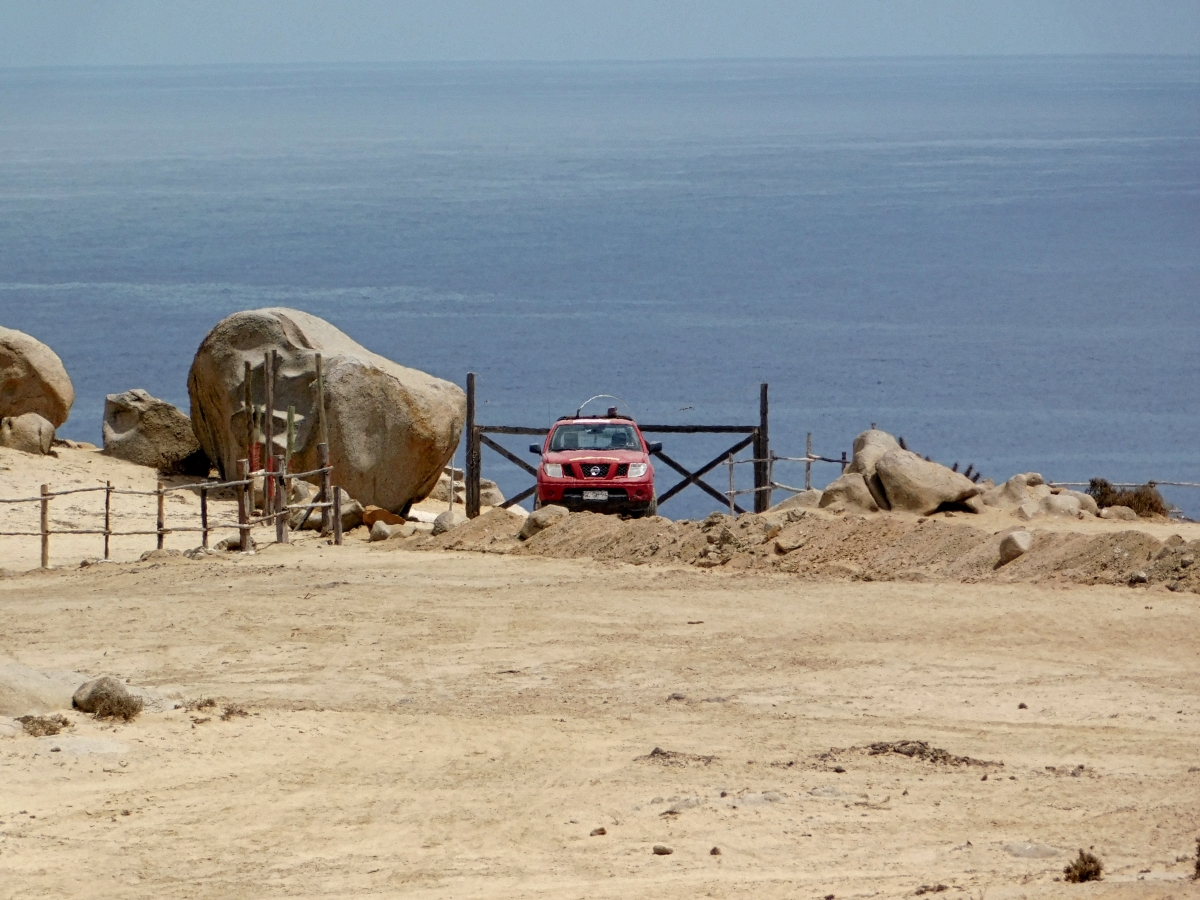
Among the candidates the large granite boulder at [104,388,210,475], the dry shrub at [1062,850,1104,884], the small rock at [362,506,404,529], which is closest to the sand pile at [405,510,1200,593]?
the small rock at [362,506,404,529]

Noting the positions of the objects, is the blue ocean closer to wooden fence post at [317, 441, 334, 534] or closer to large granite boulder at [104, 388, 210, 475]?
large granite boulder at [104, 388, 210, 475]

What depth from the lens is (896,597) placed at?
19.8 metres

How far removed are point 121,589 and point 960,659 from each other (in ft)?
31.7

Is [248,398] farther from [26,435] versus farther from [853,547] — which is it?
[853,547]

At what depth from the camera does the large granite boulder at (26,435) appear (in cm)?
3138

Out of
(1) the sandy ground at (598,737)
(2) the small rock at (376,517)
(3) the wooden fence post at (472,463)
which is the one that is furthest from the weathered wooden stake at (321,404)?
(1) the sandy ground at (598,737)

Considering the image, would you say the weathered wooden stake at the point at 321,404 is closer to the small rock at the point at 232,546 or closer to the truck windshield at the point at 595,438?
the truck windshield at the point at 595,438

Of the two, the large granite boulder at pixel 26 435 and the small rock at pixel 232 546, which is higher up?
the large granite boulder at pixel 26 435

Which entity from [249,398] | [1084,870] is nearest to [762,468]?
[249,398]

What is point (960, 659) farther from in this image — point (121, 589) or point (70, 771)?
point (121, 589)

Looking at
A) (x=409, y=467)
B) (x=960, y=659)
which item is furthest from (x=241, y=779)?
(x=409, y=467)

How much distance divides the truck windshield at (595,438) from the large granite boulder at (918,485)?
4.07m

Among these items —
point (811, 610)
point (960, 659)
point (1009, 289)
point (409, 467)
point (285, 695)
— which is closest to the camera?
point (285, 695)

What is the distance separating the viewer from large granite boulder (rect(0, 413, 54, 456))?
3138cm
